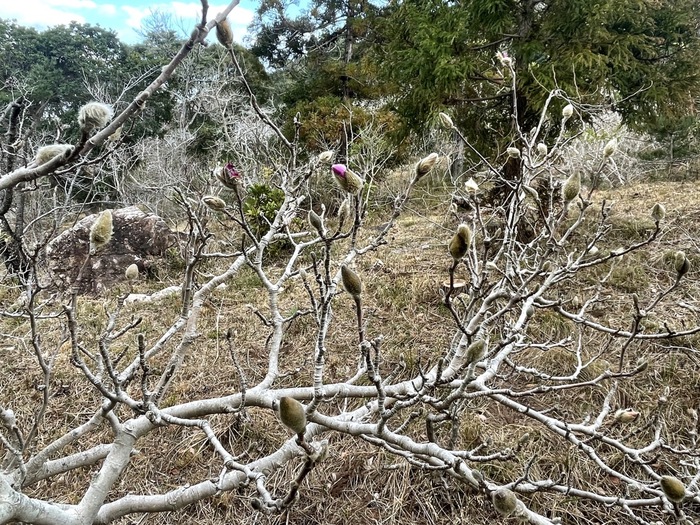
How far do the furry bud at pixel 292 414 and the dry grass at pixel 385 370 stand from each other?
646mm

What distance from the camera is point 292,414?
597 mm

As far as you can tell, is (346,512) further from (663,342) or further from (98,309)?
(98,309)

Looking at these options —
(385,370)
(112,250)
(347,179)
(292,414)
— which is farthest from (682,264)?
(112,250)

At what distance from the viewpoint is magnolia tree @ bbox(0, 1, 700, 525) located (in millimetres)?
876

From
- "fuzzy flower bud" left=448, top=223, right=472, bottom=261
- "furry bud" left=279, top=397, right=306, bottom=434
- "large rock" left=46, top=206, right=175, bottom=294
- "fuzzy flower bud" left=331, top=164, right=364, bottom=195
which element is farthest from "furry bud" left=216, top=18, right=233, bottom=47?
"large rock" left=46, top=206, right=175, bottom=294

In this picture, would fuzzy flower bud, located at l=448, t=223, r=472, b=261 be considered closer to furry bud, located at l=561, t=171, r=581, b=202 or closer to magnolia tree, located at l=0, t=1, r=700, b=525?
magnolia tree, located at l=0, t=1, r=700, b=525

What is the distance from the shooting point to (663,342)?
8.29 ft

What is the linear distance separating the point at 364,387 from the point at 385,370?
150 centimetres

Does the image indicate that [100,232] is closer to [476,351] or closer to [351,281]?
[351,281]

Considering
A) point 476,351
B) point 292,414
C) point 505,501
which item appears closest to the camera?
point 292,414

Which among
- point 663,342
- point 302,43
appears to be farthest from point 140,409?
point 302,43

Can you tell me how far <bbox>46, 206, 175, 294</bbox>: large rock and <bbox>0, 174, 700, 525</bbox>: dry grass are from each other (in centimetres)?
66

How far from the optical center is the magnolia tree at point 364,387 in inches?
34.5

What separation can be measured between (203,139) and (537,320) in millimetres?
11893
